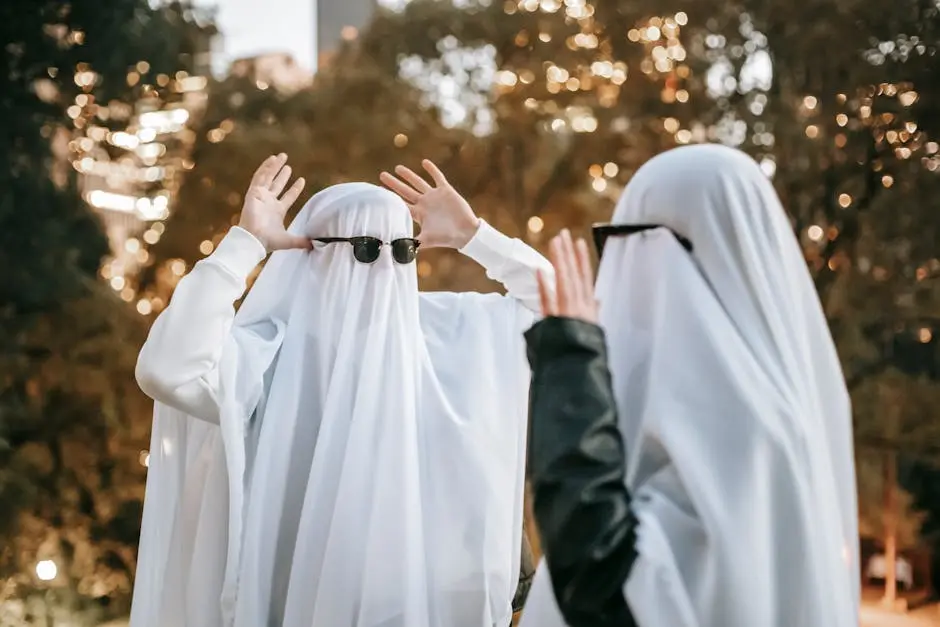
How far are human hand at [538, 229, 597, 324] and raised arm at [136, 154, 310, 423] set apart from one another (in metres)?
0.98

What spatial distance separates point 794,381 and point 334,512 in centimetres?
127

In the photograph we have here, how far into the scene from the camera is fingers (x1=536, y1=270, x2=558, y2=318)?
1289 mm

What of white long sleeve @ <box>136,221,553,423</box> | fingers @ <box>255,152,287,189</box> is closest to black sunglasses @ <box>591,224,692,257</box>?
white long sleeve @ <box>136,221,553,423</box>

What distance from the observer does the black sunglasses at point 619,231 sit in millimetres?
1336

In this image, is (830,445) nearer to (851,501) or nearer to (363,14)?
(851,501)

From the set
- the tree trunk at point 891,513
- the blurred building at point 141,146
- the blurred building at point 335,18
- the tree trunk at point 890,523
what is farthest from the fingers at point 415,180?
the blurred building at point 335,18

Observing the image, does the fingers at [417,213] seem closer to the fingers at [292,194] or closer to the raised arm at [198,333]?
the fingers at [292,194]

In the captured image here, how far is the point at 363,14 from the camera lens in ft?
27.6

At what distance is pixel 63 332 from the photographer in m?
5.71

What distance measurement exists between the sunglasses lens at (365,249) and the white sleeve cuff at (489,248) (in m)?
0.31

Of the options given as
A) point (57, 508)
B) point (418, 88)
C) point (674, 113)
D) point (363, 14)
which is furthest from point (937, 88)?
point (57, 508)

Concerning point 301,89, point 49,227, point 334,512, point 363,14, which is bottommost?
point 334,512

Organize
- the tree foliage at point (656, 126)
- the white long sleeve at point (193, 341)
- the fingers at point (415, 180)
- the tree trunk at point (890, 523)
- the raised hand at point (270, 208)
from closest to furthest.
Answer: the white long sleeve at point (193, 341)
the raised hand at point (270, 208)
the fingers at point (415, 180)
the tree foliage at point (656, 126)
the tree trunk at point (890, 523)

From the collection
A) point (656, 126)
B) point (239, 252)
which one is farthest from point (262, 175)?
point (656, 126)
